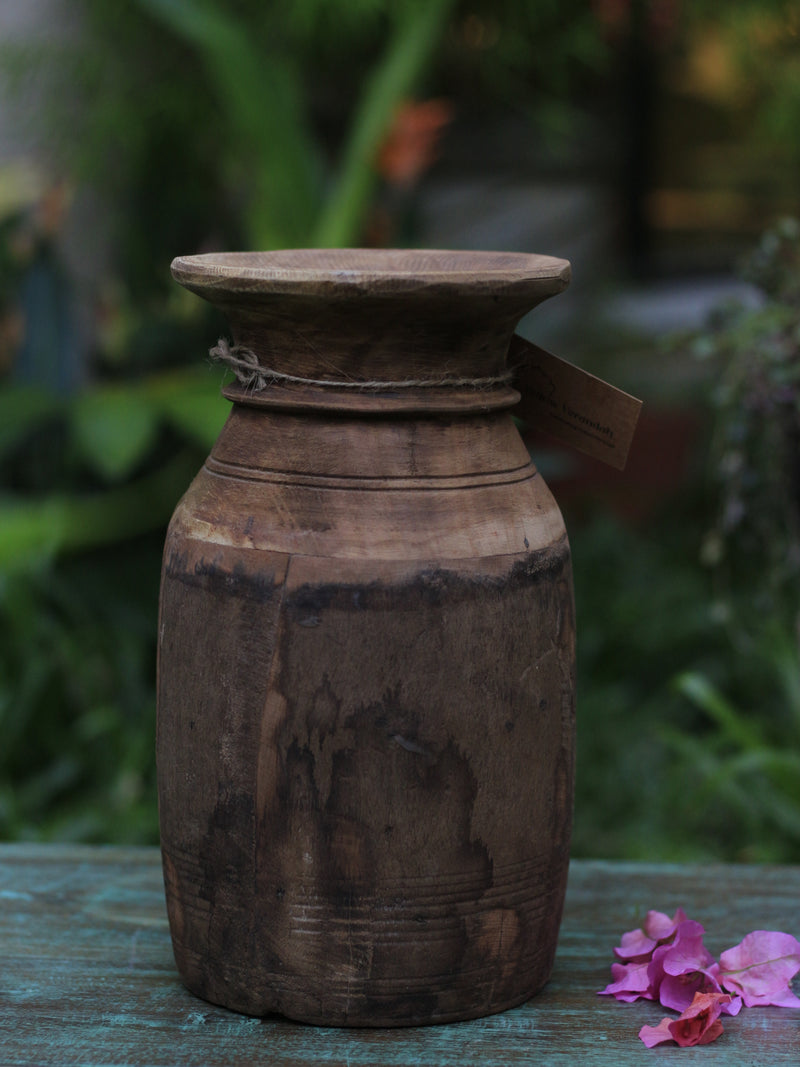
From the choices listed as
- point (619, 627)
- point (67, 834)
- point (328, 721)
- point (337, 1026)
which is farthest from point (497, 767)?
point (619, 627)

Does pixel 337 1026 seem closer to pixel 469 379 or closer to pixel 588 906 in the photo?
pixel 588 906

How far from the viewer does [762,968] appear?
5.08ft

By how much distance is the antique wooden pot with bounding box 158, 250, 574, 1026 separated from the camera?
53.8 inches

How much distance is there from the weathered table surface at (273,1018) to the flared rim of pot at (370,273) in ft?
2.61

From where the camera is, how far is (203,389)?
10.5 feet

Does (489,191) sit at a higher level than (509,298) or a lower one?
lower

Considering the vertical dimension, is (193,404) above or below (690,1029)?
above

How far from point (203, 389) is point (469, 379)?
187cm

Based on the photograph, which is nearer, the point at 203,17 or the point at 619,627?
the point at 203,17

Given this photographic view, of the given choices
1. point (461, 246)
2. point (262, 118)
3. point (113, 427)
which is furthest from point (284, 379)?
point (461, 246)

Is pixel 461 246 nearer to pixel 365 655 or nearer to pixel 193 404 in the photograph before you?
pixel 193 404

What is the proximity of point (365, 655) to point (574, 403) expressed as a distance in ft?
1.45

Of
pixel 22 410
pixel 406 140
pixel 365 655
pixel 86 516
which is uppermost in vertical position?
pixel 406 140

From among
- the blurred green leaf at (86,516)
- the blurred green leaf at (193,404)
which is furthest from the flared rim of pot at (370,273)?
the blurred green leaf at (86,516)
